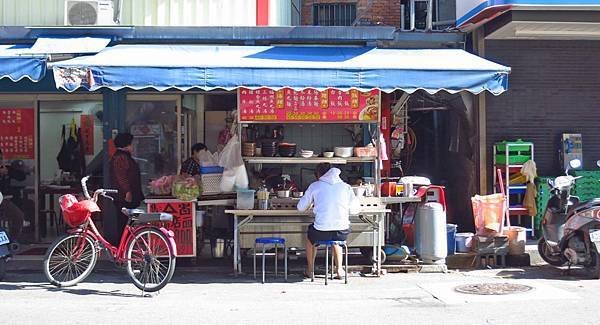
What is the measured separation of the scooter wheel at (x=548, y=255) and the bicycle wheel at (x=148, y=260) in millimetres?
5401

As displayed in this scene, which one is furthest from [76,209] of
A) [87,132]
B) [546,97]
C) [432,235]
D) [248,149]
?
[546,97]

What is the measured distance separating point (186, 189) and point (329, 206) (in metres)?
2.05

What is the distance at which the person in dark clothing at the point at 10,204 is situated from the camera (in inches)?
443

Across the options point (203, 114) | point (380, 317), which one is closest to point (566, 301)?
point (380, 317)

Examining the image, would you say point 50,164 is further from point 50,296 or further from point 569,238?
point 569,238

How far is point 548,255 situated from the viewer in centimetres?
1012

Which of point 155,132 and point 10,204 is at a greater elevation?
point 155,132

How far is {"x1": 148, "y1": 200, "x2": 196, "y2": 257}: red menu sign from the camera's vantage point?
9.77 m

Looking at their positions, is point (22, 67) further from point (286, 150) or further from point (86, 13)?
point (286, 150)

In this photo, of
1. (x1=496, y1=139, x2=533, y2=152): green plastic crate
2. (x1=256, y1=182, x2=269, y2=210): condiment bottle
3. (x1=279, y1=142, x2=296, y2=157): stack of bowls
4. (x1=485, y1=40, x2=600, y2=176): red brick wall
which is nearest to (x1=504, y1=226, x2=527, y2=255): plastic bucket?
(x1=496, y1=139, x2=533, y2=152): green plastic crate

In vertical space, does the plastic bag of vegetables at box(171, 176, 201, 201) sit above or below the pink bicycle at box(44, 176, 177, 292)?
A: above

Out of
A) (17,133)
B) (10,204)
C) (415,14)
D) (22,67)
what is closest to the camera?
(22,67)

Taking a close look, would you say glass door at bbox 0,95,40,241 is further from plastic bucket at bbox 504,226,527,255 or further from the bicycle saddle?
plastic bucket at bbox 504,226,527,255

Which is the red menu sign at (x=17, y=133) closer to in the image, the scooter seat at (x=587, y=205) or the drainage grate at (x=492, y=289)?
the drainage grate at (x=492, y=289)
